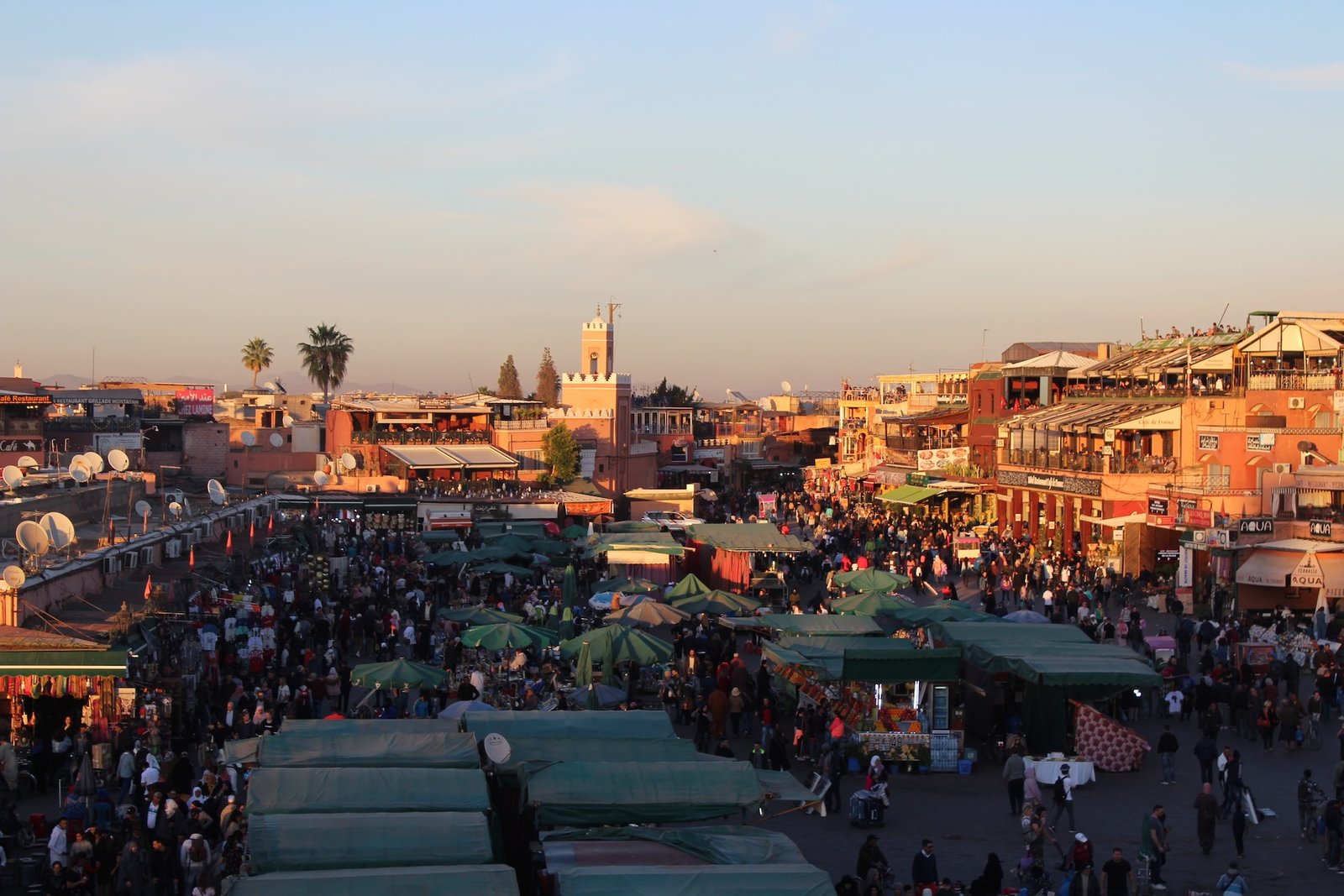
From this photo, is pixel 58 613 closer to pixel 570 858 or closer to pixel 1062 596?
pixel 570 858

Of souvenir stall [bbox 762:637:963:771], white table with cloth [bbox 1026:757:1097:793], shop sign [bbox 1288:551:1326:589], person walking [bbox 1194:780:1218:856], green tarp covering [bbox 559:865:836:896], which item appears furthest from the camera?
shop sign [bbox 1288:551:1326:589]

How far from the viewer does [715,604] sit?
27688mm

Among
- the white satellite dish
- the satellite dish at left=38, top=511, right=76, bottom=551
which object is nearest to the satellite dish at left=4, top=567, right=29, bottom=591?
the satellite dish at left=38, top=511, right=76, bottom=551

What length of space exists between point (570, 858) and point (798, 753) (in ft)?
28.0

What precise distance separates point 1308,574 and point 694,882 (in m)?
23.0

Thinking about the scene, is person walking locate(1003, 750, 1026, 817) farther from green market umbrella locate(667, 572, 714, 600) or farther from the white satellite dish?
the white satellite dish

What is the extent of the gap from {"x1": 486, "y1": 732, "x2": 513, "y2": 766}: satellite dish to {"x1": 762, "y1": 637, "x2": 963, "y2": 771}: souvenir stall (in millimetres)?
6538

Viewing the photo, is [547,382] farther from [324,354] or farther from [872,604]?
[872,604]

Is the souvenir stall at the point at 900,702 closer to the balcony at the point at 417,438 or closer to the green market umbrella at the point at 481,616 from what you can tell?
the green market umbrella at the point at 481,616

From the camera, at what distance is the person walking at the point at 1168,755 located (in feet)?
59.5

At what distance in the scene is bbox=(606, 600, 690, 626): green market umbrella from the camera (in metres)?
25.5

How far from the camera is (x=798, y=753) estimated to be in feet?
64.6

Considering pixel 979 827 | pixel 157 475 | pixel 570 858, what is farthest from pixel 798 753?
pixel 157 475

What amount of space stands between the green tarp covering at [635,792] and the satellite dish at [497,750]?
273 mm
